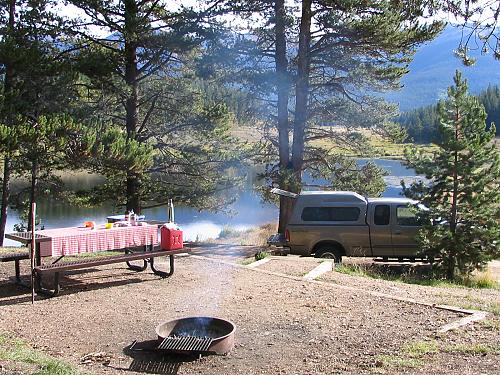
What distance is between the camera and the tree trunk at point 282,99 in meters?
16.8

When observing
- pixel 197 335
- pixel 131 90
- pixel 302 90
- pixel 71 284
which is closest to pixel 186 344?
pixel 197 335

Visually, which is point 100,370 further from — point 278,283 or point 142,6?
point 142,6

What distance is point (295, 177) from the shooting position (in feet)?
57.1

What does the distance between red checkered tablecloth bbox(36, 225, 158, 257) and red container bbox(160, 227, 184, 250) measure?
16.4 inches

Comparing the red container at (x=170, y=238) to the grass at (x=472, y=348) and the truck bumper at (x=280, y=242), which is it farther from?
the truck bumper at (x=280, y=242)

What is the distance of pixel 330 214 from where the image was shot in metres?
13.7

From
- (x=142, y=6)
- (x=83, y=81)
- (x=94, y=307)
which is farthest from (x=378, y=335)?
(x=142, y=6)

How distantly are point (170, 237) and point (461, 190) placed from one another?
22.4 feet

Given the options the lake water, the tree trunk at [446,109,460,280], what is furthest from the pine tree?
the lake water

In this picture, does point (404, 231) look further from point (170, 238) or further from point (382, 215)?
point (170, 238)

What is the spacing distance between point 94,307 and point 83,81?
10327mm

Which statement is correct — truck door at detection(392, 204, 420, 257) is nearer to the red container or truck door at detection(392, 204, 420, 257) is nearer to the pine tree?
the pine tree

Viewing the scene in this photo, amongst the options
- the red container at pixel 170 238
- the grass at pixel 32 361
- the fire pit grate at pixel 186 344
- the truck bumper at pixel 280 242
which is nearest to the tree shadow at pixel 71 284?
the red container at pixel 170 238

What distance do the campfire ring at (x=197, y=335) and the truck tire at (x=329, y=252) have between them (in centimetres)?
742
